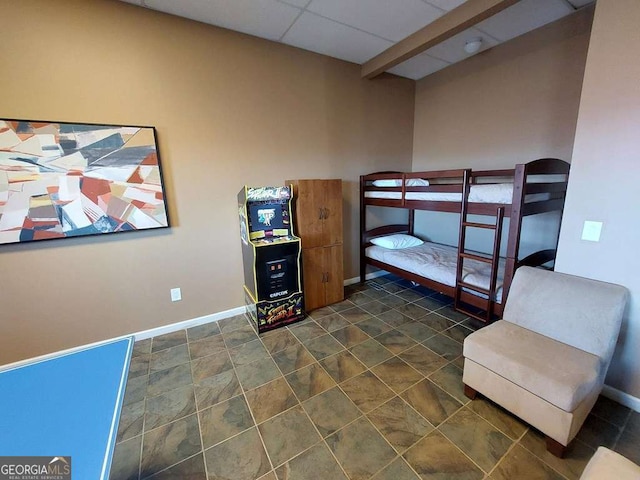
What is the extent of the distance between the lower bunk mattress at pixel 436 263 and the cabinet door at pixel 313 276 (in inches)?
35.7

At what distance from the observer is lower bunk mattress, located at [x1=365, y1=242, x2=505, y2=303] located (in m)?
2.50

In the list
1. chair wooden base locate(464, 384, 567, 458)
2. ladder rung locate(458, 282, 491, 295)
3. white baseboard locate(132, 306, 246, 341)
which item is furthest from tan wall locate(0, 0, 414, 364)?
chair wooden base locate(464, 384, 567, 458)

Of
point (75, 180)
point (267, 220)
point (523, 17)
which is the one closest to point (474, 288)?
point (267, 220)

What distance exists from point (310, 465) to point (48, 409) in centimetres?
116

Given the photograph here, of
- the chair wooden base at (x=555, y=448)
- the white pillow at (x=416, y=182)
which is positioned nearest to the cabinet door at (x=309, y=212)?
the white pillow at (x=416, y=182)

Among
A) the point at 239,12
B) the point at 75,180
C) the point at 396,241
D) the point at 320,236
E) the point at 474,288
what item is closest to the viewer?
the point at 75,180

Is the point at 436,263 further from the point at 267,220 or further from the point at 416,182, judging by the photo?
the point at 267,220

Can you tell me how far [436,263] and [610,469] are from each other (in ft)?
6.83

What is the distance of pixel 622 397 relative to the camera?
1.68 meters

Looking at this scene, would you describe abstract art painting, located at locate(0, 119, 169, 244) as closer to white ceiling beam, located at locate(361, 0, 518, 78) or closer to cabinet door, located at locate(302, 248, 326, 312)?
cabinet door, located at locate(302, 248, 326, 312)

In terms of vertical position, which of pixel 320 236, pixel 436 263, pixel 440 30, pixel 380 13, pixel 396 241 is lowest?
pixel 436 263

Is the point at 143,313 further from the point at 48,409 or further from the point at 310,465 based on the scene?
the point at 310,465

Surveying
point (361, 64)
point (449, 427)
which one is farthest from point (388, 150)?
point (449, 427)

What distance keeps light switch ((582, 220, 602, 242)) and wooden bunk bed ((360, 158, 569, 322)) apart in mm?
364
